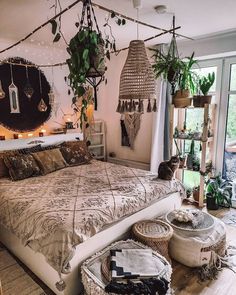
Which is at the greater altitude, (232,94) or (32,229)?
(232,94)

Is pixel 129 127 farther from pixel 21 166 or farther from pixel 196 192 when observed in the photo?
pixel 21 166

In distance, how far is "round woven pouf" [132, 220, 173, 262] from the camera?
79.0 inches

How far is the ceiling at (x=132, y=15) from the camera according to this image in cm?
215

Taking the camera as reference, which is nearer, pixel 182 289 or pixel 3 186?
pixel 182 289

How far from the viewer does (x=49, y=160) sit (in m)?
3.19

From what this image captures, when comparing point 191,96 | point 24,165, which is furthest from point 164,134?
point 24,165

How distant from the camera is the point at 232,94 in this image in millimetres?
3416

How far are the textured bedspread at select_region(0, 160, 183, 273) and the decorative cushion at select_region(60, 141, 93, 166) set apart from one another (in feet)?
1.24

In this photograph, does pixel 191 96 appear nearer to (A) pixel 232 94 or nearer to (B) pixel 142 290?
(A) pixel 232 94

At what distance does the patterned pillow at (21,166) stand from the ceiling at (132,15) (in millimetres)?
1609

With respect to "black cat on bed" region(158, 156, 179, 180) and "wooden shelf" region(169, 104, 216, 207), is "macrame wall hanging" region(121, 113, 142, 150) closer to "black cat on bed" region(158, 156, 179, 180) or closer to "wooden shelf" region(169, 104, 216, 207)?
"wooden shelf" region(169, 104, 216, 207)

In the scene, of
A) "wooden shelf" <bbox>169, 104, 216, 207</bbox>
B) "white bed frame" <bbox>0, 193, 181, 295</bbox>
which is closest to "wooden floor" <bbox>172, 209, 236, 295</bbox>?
"white bed frame" <bbox>0, 193, 181, 295</bbox>

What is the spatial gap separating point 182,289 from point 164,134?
2.45 metres

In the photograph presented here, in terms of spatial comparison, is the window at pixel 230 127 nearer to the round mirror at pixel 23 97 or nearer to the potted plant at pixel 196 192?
the potted plant at pixel 196 192
